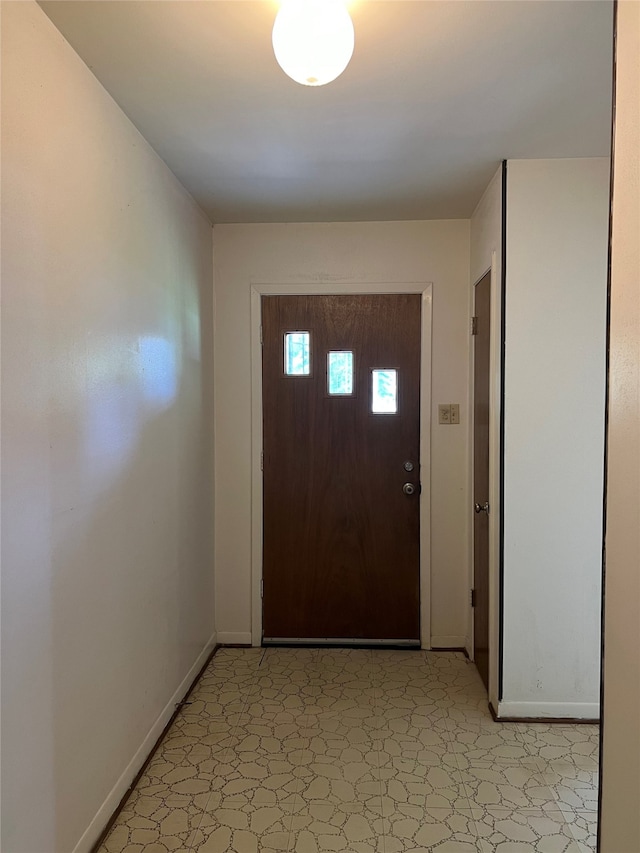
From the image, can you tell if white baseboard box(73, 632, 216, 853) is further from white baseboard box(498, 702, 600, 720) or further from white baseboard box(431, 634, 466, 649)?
white baseboard box(498, 702, 600, 720)

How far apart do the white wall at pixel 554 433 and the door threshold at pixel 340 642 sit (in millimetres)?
848

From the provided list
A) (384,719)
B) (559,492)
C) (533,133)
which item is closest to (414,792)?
(384,719)

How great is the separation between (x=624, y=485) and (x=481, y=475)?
1.64 m

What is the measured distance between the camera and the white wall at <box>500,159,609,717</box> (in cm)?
238

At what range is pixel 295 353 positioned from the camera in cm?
325

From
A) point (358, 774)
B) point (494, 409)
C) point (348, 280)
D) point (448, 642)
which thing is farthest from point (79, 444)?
point (448, 642)

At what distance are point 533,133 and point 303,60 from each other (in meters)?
1.23

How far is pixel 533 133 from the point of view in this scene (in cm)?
212

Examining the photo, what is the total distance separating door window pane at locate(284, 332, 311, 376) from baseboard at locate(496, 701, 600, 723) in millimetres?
1966

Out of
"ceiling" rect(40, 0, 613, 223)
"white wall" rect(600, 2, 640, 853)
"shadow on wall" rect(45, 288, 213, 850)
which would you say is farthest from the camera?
"shadow on wall" rect(45, 288, 213, 850)

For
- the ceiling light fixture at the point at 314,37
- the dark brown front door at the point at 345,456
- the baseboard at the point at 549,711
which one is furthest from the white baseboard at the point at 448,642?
the ceiling light fixture at the point at 314,37

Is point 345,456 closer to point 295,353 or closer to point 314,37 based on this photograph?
point 295,353

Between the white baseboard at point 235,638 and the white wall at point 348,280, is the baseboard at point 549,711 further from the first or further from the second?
the white baseboard at point 235,638

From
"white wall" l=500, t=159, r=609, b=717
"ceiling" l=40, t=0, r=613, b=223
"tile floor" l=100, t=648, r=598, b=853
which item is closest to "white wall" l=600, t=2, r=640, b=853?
"ceiling" l=40, t=0, r=613, b=223
